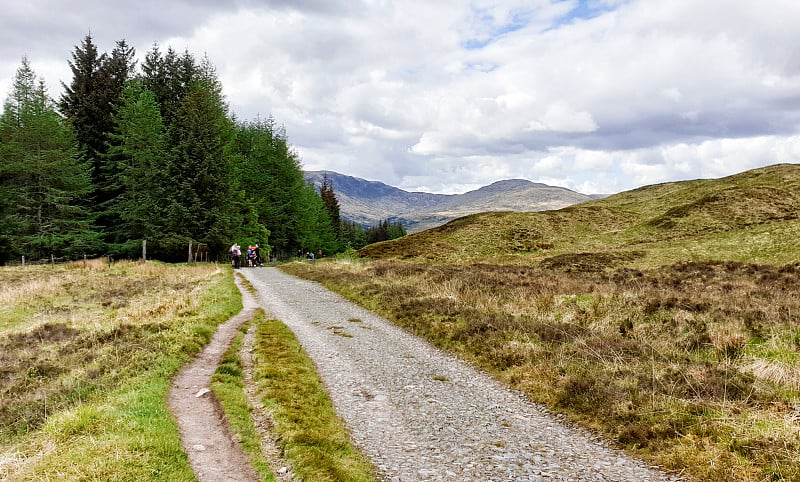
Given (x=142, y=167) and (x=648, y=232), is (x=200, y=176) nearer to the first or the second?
(x=142, y=167)

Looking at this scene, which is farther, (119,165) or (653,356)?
(119,165)

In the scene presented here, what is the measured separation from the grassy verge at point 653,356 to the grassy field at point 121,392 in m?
4.77

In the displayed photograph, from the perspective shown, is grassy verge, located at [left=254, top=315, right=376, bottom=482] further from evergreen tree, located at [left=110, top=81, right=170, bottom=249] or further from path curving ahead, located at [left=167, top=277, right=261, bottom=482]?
evergreen tree, located at [left=110, top=81, right=170, bottom=249]

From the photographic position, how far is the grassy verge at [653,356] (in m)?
7.04

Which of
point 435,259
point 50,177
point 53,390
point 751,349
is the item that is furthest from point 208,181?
point 751,349

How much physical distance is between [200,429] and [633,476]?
23.4 feet

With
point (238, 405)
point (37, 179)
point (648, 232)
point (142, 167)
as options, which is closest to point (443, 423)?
point (238, 405)

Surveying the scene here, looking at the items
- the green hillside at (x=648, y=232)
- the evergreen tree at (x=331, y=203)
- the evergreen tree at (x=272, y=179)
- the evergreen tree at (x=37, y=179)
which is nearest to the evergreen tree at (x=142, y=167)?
the evergreen tree at (x=37, y=179)

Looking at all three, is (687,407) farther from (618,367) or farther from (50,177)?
(50,177)

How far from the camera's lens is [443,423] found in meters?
8.64

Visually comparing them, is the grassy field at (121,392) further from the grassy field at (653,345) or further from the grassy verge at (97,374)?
the grassy field at (653,345)

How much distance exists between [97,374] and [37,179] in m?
46.1

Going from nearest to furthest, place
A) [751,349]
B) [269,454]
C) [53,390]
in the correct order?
[269,454] → [53,390] → [751,349]

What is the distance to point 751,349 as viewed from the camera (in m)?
11.5
